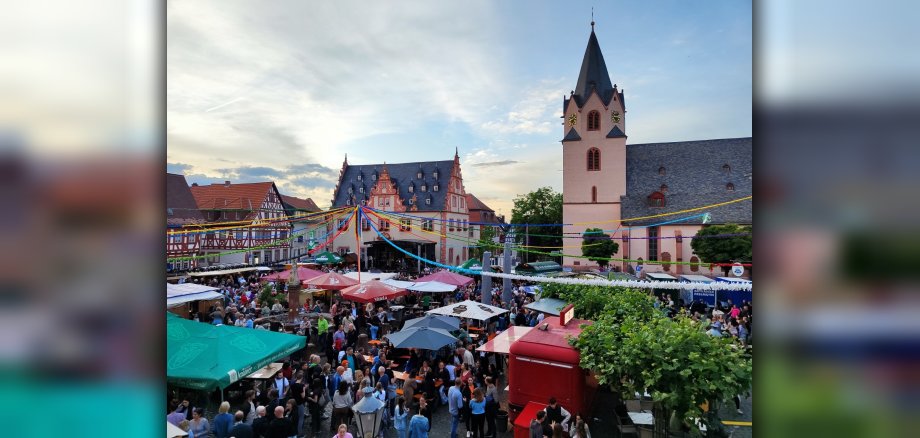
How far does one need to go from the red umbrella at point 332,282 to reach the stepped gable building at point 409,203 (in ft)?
81.4

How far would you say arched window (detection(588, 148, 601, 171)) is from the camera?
4341 cm

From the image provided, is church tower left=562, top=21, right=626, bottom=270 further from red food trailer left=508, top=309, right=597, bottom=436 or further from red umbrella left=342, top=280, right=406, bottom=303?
red food trailer left=508, top=309, right=597, bottom=436

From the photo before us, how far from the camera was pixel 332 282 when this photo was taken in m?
18.1

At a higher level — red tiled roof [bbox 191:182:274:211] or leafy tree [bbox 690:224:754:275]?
red tiled roof [bbox 191:182:274:211]

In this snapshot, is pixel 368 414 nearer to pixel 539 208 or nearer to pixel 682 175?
pixel 682 175

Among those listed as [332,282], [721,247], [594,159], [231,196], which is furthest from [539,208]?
[332,282]

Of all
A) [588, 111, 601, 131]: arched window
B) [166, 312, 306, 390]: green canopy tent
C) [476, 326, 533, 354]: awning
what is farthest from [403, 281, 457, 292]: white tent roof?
[588, 111, 601, 131]: arched window

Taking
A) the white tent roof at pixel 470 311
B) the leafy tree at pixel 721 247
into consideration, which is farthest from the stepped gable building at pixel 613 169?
the white tent roof at pixel 470 311

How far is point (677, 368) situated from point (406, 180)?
158ft

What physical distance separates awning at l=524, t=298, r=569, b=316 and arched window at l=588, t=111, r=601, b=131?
32717 millimetres

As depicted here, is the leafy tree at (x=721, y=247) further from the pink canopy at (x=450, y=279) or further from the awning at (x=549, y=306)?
the awning at (x=549, y=306)

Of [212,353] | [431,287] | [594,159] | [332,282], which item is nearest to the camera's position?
[212,353]
